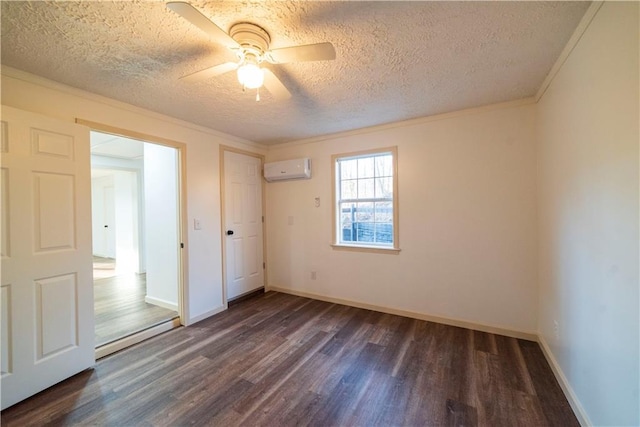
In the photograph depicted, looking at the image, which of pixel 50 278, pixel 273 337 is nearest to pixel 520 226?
pixel 273 337

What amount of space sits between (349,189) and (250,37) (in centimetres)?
Answer: 231

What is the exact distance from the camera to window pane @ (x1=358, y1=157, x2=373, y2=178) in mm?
3362

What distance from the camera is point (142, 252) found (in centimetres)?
523

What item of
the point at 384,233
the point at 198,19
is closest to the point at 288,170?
the point at 384,233

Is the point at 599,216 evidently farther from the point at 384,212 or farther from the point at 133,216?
the point at 133,216

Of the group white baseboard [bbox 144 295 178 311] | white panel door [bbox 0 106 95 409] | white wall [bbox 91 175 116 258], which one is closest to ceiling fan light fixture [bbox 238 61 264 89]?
white panel door [bbox 0 106 95 409]

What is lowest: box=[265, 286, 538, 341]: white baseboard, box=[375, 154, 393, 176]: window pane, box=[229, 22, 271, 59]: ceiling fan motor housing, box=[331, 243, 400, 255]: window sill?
box=[265, 286, 538, 341]: white baseboard

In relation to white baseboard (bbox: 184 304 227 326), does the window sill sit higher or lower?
higher

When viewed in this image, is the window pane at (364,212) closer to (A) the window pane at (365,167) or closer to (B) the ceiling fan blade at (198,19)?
(A) the window pane at (365,167)

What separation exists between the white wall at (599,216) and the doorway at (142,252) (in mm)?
3467

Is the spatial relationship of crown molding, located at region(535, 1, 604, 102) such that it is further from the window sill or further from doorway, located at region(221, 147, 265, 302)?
doorway, located at region(221, 147, 265, 302)

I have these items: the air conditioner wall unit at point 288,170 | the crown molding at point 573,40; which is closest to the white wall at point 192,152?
the air conditioner wall unit at point 288,170

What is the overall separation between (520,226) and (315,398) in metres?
2.42

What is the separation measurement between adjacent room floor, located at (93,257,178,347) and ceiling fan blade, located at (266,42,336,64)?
2927 millimetres
